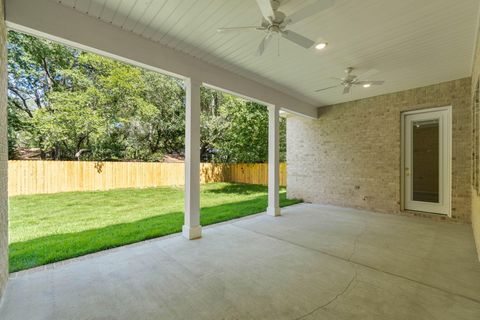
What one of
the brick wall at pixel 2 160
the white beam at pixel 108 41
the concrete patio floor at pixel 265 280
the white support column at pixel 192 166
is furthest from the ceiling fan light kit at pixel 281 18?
the concrete patio floor at pixel 265 280

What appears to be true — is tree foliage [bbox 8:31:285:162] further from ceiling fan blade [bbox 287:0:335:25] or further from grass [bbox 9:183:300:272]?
ceiling fan blade [bbox 287:0:335:25]

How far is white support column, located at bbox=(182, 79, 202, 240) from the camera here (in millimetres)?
3883

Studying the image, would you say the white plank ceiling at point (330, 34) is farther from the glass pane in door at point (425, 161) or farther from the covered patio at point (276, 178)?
the glass pane in door at point (425, 161)

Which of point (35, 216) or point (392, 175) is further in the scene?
point (392, 175)

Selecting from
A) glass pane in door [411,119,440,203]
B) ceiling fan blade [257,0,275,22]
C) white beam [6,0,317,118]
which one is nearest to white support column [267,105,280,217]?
white beam [6,0,317,118]

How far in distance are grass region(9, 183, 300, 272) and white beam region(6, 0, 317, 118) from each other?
277 centimetres

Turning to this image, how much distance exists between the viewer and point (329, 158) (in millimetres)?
6891

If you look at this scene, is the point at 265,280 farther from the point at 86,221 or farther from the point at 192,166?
the point at 86,221

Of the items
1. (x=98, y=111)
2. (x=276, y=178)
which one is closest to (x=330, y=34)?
(x=276, y=178)

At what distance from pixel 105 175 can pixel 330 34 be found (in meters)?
9.83

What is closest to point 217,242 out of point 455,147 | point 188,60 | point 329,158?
point 188,60

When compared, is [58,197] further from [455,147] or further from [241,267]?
[455,147]

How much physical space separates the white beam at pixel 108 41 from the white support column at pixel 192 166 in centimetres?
34

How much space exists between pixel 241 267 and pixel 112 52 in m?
3.25
